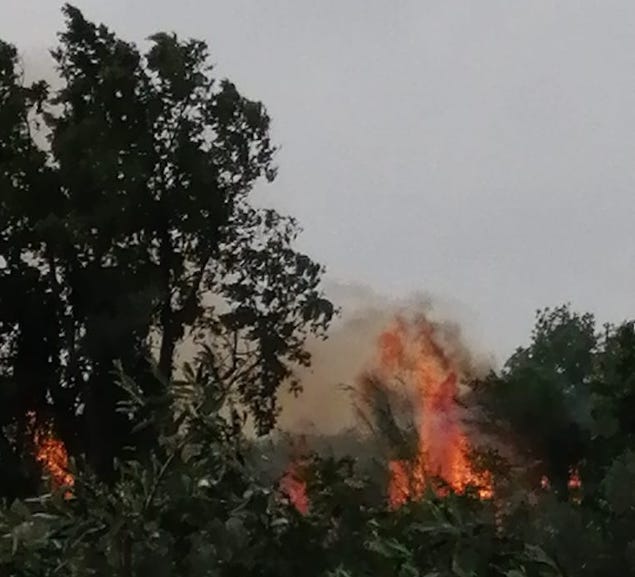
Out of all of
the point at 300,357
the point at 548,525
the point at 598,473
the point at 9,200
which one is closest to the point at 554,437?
the point at 598,473

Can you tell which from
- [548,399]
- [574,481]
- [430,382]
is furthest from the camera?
[430,382]

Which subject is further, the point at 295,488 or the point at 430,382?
the point at 430,382

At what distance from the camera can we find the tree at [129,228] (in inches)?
347

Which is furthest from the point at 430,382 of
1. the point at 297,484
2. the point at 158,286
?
the point at 297,484

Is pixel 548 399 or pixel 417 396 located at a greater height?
pixel 417 396

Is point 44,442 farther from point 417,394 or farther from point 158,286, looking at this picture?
point 417,394

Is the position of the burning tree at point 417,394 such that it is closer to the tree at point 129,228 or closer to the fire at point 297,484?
the tree at point 129,228

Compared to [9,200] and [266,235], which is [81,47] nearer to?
[9,200]

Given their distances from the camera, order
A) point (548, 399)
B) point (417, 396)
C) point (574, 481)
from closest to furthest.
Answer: point (574, 481) → point (548, 399) → point (417, 396)

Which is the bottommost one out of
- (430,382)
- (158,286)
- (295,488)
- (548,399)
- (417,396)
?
(295,488)

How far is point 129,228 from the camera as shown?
9.02 meters

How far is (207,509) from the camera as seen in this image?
1315 millimetres

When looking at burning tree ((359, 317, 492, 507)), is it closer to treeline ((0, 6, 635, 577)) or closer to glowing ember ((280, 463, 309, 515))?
treeline ((0, 6, 635, 577))

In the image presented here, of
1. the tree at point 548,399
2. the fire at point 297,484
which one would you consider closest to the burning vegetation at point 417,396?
the tree at point 548,399
